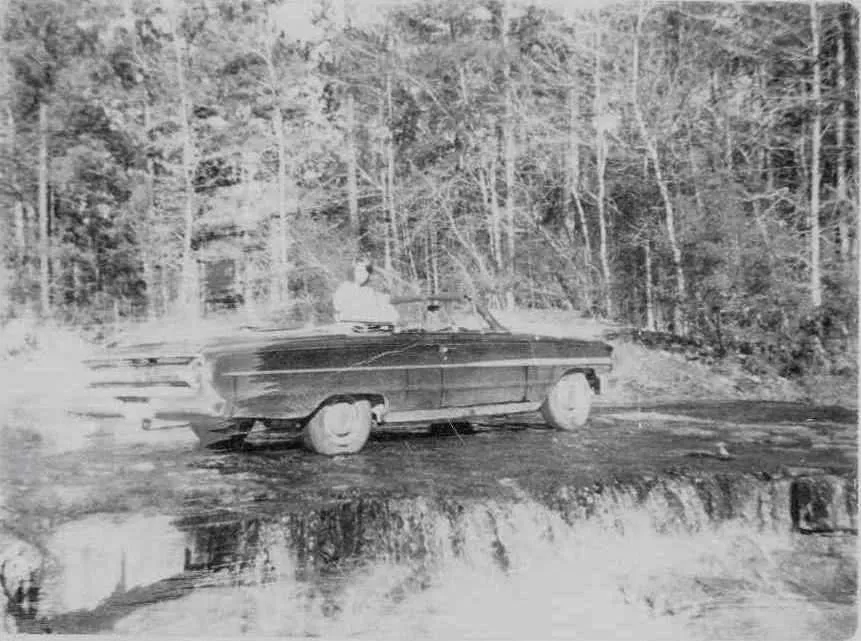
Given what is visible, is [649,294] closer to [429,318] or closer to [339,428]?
[429,318]

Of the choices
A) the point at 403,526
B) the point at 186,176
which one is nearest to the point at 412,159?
the point at 186,176

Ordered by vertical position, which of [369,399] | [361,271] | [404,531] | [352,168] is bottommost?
[404,531]

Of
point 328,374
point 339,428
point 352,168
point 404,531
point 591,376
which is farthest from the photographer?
point 591,376

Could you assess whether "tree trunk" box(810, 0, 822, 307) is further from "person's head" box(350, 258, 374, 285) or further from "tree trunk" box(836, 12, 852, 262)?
"person's head" box(350, 258, 374, 285)

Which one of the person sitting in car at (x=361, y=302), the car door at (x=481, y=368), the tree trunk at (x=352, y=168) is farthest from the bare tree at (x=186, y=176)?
the car door at (x=481, y=368)

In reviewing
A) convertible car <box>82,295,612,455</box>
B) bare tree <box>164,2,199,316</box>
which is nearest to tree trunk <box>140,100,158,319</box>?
bare tree <box>164,2,199,316</box>

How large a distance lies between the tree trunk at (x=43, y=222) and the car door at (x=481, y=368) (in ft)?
8.42

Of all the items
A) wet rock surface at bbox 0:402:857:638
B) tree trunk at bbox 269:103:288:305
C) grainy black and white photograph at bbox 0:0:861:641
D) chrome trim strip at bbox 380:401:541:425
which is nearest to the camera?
wet rock surface at bbox 0:402:857:638

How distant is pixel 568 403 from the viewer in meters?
5.67

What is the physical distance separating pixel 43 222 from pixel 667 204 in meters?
5.16

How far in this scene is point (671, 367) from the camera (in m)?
6.69

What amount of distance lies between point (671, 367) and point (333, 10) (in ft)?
14.0

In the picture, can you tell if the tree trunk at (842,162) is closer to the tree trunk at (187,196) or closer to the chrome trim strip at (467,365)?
the chrome trim strip at (467,365)

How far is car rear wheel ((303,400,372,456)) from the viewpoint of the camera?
4.29 metres
